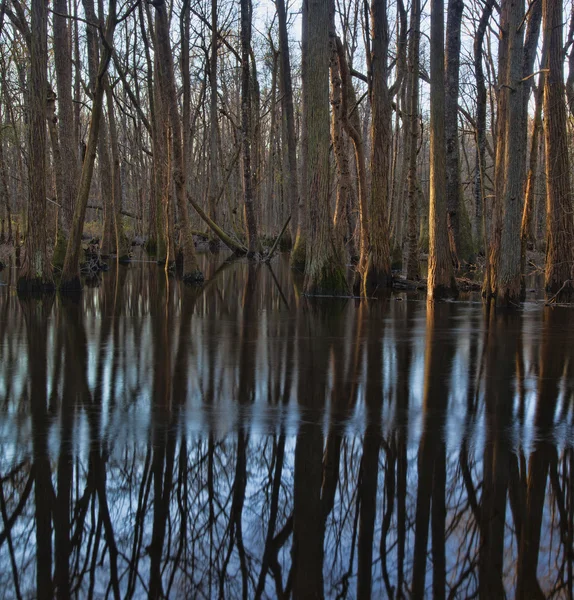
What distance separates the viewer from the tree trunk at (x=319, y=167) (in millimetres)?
14102

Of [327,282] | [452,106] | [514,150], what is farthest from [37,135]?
[452,106]

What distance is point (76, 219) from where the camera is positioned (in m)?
15.0

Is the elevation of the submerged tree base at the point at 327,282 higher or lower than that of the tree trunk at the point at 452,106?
lower

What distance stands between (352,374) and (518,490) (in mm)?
3099

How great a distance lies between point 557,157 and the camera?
49.4 ft

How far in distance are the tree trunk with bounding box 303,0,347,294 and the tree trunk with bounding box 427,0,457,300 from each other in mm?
1968

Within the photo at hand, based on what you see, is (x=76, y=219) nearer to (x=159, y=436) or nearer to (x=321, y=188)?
(x=321, y=188)

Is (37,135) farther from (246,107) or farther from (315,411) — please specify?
(246,107)

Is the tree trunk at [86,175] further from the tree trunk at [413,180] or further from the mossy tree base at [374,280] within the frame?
the tree trunk at [413,180]

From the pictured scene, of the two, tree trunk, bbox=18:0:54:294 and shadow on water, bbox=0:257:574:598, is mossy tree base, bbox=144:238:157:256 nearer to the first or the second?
tree trunk, bbox=18:0:54:294

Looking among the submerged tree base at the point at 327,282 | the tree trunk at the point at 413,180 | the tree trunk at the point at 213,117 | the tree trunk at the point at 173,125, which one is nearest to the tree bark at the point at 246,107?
the tree trunk at the point at 213,117

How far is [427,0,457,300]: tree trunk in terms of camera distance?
14.2 m

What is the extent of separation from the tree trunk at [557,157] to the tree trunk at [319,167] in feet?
15.6

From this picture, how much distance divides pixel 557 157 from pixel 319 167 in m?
5.24
